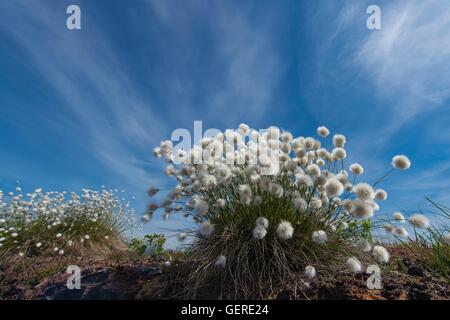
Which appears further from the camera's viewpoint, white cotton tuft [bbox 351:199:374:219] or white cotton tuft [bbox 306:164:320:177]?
white cotton tuft [bbox 306:164:320:177]

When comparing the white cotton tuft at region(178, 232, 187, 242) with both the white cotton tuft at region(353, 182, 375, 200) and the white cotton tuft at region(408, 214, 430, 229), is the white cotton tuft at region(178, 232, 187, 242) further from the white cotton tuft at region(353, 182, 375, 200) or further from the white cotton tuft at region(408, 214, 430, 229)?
the white cotton tuft at region(408, 214, 430, 229)

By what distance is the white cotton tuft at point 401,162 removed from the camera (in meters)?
3.64

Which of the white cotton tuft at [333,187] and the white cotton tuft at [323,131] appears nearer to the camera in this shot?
the white cotton tuft at [333,187]

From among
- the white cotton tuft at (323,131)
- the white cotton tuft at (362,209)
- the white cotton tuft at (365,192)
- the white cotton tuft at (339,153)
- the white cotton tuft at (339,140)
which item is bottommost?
the white cotton tuft at (362,209)

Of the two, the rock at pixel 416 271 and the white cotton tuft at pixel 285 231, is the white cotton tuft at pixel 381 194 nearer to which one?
the white cotton tuft at pixel 285 231

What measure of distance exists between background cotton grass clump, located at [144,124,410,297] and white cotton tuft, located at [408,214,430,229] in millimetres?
338

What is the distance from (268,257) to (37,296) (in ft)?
9.53

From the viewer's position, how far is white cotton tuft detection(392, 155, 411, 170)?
364 cm

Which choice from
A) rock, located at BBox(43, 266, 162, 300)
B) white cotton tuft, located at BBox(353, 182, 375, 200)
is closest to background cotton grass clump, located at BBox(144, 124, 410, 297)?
white cotton tuft, located at BBox(353, 182, 375, 200)

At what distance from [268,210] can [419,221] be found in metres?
1.44

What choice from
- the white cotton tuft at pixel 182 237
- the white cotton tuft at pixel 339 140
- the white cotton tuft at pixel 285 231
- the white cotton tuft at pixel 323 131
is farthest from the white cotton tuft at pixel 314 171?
the white cotton tuft at pixel 182 237

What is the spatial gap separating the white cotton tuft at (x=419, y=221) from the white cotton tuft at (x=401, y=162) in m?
0.56

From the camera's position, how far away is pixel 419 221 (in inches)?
130

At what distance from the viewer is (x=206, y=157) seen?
3.84m
